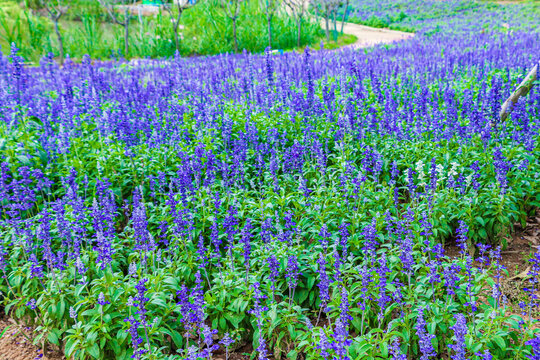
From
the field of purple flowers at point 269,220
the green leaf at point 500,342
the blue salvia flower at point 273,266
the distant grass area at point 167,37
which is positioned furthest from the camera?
the distant grass area at point 167,37

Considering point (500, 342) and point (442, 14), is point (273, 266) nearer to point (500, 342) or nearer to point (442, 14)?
point (500, 342)

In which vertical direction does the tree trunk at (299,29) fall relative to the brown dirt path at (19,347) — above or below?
above

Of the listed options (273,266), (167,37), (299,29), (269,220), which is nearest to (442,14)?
(299,29)

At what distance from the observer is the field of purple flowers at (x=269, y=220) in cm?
319

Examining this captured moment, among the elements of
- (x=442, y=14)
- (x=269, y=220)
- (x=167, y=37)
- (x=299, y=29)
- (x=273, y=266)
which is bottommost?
(x=273, y=266)

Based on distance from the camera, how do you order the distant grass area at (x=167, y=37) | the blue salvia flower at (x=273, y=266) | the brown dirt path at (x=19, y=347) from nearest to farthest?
1. the blue salvia flower at (x=273, y=266)
2. the brown dirt path at (x=19, y=347)
3. the distant grass area at (x=167, y=37)

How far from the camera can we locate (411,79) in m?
8.34

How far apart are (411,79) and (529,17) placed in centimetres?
1936

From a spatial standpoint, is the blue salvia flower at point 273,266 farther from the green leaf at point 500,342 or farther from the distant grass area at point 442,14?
the distant grass area at point 442,14

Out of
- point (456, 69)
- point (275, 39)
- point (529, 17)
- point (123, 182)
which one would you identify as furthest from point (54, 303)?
point (529, 17)

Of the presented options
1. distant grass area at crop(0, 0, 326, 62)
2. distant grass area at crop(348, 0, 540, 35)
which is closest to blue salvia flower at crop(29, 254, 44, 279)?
distant grass area at crop(0, 0, 326, 62)

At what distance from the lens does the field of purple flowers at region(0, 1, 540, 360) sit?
3.19 meters

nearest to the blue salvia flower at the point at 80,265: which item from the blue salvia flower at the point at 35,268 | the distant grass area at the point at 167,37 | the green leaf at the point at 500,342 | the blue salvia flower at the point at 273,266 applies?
the blue salvia flower at the point at 35,268

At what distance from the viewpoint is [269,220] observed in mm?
3637
